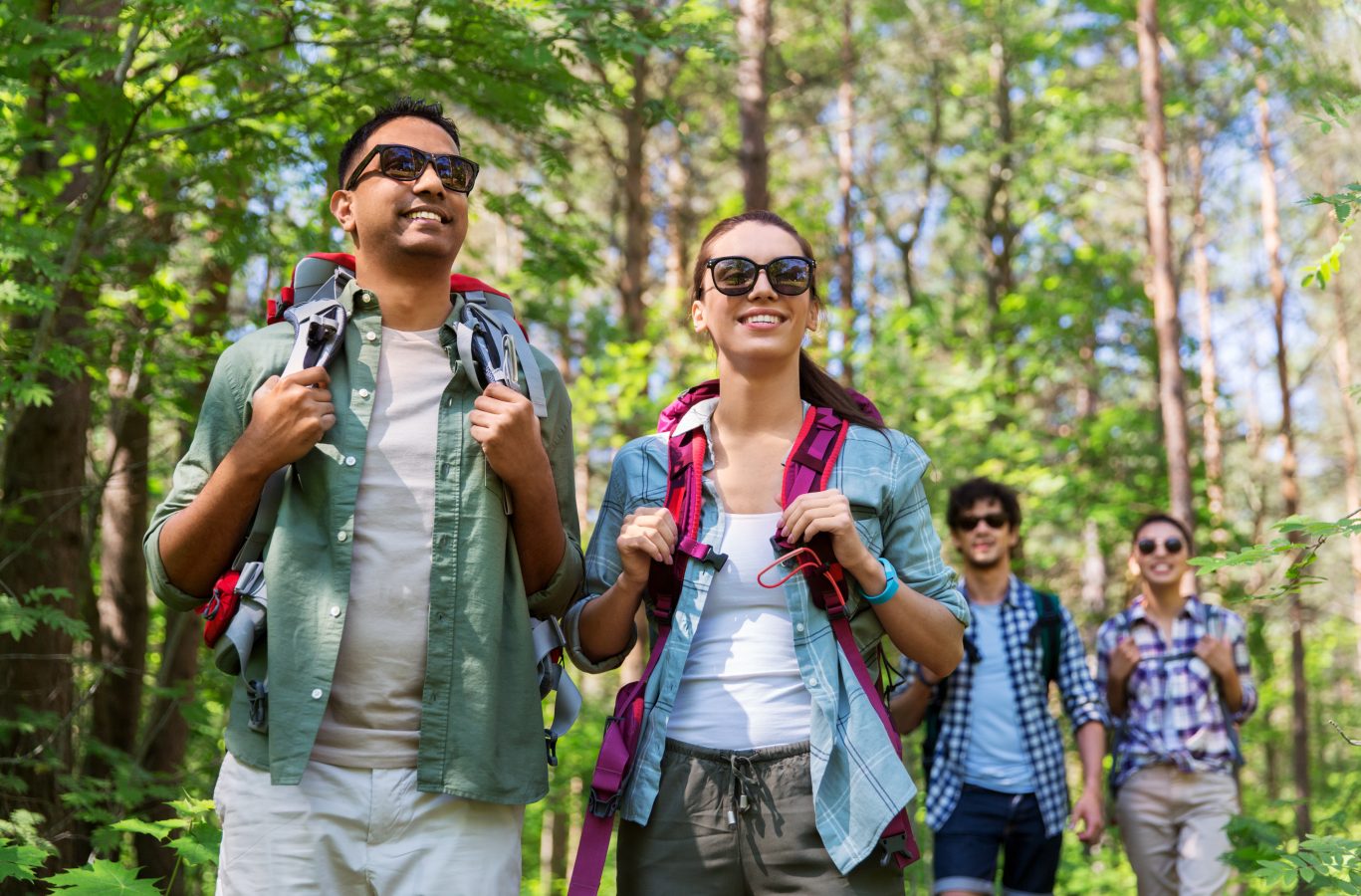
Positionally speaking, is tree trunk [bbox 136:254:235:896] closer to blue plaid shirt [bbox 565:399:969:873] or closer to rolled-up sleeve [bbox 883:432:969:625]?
blue plaid shirt [bbox 565:399:969:873]

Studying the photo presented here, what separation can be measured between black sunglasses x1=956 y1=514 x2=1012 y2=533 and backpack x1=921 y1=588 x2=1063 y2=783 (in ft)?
1.05

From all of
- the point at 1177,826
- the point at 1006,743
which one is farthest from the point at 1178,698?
the point at 1006,743

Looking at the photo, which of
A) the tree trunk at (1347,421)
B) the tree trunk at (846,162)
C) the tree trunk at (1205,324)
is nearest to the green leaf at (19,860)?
the tree trunk at (846,162)

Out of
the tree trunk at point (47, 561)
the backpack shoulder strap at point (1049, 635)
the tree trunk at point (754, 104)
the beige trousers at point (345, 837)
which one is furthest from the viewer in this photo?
the tree trunk at point (754, 104)

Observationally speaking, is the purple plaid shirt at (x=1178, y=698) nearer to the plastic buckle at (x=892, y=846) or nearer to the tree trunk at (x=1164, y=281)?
the plastic buckle at (x=892, y=846)

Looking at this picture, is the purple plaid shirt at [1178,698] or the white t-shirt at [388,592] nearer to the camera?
the white t-shirt at [388,592]

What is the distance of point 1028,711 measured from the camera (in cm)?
493

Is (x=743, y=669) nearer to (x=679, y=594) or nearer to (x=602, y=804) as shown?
(x=679, y=594)

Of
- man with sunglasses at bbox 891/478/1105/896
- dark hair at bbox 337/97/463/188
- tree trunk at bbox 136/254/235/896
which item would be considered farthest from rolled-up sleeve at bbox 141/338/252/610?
tree trunk at bbox 136/254/235/896

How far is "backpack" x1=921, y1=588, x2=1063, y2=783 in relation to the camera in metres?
4.99

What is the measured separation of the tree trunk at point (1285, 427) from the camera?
53.7ft

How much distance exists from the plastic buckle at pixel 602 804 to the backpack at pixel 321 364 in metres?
0.14

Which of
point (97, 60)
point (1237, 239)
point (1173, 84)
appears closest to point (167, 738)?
point (97, 60)

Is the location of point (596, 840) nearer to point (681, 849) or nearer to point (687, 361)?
point (681, 849)
